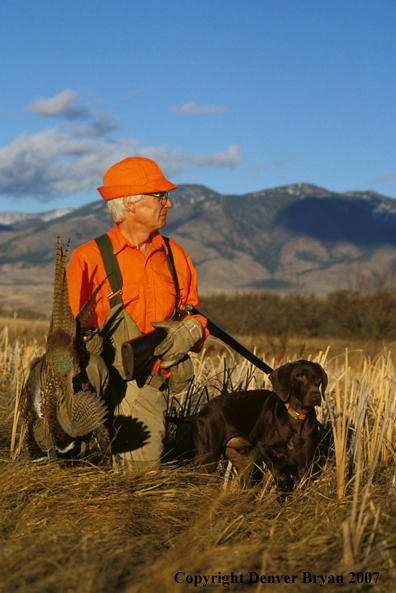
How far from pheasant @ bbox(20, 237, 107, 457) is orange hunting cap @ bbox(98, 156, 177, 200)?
813 millimetres

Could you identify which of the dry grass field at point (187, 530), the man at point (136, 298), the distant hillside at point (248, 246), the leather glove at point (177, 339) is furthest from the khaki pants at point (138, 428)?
the distant hillside at point (248, 246)

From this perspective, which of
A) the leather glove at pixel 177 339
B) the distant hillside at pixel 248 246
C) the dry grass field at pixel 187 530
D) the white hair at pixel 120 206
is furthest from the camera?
the distant hillside at pixel 248 246

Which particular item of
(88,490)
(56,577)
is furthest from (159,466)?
(56,577)

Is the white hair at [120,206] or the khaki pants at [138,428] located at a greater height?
the white hair at [120,206]

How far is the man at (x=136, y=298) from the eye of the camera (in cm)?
346

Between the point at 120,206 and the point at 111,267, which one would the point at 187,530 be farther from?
the point at 120,206

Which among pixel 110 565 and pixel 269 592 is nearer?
pixel 269 592

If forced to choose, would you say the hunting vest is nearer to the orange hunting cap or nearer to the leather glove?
the leather glove

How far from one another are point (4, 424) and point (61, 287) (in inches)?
73.1

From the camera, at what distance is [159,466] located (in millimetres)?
3451

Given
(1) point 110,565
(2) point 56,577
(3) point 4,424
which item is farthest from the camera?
(3) point 4,424

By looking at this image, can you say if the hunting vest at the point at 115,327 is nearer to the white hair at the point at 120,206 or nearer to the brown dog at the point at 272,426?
the white hair at the point at 120,206

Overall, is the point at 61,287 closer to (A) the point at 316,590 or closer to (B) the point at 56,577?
(B) the point at 56,577

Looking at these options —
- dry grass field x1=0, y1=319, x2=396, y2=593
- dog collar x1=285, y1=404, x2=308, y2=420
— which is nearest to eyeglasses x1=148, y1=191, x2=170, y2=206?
dog collar x1=285, y1=404, x2=308, y2=420
